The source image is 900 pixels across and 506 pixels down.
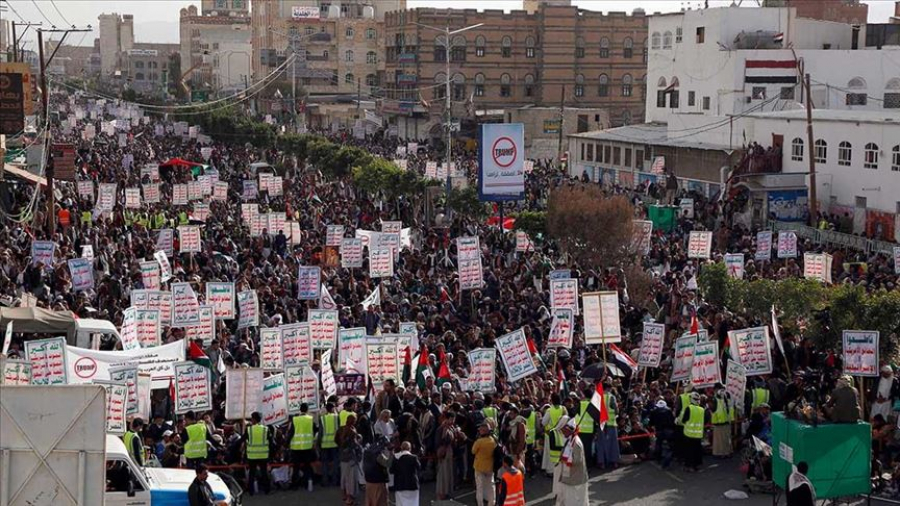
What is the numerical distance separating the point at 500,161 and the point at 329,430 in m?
16.6

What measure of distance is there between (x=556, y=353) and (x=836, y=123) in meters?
26.0

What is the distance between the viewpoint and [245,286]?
23406 mm

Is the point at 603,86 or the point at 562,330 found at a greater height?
the point at 603,86

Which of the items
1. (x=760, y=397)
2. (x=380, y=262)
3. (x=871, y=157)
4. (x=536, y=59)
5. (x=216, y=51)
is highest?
(x=216, y=51)

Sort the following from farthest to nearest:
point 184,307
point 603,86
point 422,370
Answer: point 603,86
point 184,307
point 422,370

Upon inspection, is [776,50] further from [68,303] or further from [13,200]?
[68,303]

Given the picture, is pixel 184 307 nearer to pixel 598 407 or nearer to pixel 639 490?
pixel 598 407

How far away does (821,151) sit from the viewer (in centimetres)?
4338

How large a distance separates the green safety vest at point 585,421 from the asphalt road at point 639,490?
583mm

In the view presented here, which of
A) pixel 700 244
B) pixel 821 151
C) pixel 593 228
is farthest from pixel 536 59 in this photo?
pixel 700 244

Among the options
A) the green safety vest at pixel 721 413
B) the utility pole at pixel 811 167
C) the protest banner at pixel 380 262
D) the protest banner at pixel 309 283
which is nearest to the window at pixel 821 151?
the utility pole at pixel 811 167

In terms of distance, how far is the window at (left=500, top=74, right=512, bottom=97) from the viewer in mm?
93875

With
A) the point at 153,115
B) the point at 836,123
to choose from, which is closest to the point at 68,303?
the point at 836,123

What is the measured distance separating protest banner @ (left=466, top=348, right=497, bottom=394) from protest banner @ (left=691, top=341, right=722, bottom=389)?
8.81ft
